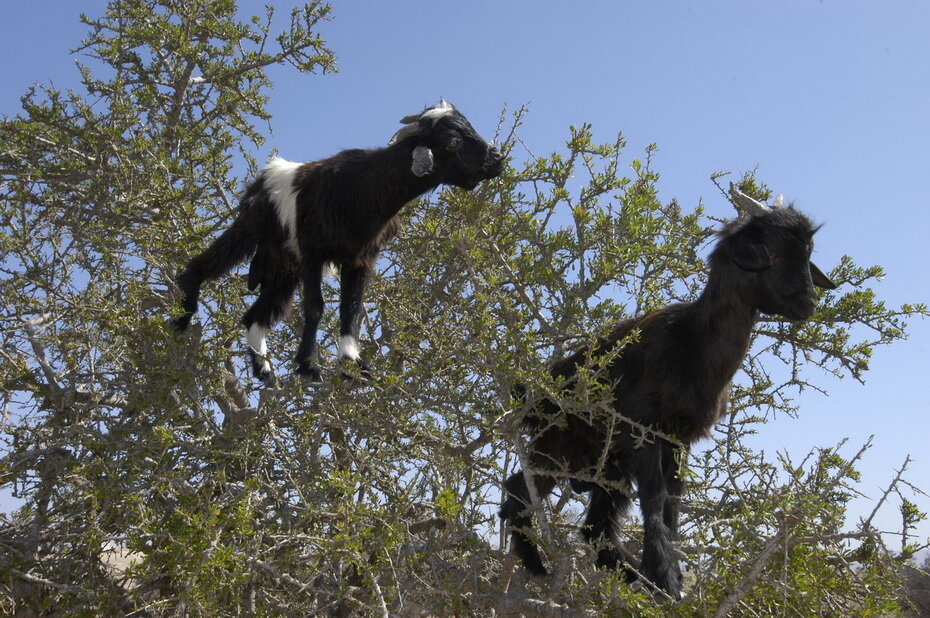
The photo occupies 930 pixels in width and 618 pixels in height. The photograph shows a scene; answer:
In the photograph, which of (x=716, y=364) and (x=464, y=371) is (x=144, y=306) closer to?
(x=464, y=371)

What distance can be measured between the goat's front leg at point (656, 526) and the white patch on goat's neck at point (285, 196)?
2.45 meters

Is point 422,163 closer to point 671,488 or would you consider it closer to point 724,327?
point 724,327

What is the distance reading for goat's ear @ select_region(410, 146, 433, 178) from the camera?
445cm

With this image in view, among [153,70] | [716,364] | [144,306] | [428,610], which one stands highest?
[153,70]

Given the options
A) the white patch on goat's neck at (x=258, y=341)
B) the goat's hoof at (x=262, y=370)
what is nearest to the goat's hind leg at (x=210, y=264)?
the white patch on goat's neck at (x=258, y=341)

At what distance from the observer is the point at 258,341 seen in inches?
193

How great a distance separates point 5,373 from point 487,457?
8.65 feet

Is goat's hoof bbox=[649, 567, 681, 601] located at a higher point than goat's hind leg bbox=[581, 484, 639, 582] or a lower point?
lower

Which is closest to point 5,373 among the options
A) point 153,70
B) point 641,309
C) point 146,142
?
point 146,142

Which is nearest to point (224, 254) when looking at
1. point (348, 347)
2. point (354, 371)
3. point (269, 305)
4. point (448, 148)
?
point (269, 305)

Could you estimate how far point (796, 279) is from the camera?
373 centimetres

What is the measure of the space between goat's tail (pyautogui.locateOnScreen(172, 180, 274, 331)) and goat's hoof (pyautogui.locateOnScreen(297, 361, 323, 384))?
765 mm

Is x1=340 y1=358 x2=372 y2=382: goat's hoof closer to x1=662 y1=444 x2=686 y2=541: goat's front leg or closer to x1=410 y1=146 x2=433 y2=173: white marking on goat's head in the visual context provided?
x1=410 y1=146 x2=433 y2=173: white marking on goat's head

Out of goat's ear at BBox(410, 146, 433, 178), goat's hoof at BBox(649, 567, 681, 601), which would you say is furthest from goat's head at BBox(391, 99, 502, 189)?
goat's hoof at BBox(649, 567, 681, 601)
